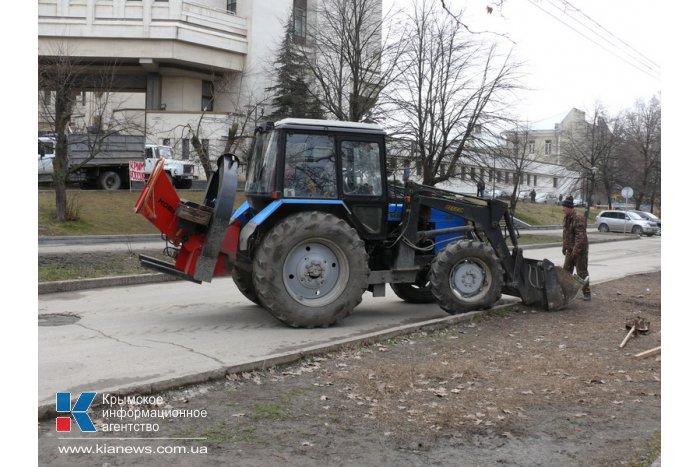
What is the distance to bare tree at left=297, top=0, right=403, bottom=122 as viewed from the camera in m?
27.1

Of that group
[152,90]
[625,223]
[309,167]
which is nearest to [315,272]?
[309,167]

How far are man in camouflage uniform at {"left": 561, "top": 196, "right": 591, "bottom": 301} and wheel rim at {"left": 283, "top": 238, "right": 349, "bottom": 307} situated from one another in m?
4.91

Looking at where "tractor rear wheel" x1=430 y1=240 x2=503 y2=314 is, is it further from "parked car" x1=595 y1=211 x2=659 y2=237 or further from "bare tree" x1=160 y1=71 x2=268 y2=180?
"parked car" x1=595 y1=211 x2=659 y2=237

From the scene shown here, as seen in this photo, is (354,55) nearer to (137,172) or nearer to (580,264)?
(137,172)

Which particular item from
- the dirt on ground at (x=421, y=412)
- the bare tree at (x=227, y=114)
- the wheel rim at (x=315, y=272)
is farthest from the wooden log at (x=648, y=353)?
the bare tree at (x=227, y=114)

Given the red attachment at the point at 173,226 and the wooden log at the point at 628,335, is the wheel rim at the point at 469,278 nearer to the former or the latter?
the wooden log at the point at 628,335

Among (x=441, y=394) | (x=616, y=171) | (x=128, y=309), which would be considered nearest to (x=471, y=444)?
(x=441, y=394)

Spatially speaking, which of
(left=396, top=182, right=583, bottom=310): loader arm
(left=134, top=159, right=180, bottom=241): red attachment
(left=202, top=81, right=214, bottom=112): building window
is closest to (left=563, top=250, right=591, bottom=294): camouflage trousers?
(left=396, top=182, right=583, bottom=310): loader arm

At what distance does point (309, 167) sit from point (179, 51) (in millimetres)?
38717

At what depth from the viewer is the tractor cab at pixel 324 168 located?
9336mm

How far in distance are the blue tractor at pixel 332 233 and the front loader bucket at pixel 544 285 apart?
0.05 ft

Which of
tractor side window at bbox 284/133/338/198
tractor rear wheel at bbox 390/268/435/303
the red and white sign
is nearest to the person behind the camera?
tractor side window at bbox 284/133/338/198

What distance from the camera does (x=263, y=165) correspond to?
962 cm

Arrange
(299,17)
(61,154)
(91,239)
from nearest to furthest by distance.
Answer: (91,239) → (61,154) → (299,17)
